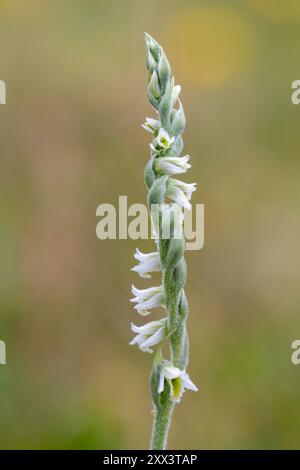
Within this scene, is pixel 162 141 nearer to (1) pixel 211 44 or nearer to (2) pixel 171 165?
(2) pixel 171 165

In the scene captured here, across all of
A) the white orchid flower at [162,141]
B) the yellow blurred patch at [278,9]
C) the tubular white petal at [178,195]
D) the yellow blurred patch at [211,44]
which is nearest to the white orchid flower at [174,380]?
the tubular white petal at [178,195]

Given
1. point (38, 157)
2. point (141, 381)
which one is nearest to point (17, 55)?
point (38, 157)

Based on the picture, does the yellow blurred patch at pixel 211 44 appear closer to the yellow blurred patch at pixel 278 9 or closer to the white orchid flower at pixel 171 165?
the yellow blurred patch at pixel 278 9

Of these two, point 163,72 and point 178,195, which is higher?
point 163,72

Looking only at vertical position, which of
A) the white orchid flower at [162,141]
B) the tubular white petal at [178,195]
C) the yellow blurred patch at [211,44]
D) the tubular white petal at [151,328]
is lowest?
the tubular white petal at [151,328]

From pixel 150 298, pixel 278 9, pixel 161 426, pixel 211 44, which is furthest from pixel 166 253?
pixel 278 9

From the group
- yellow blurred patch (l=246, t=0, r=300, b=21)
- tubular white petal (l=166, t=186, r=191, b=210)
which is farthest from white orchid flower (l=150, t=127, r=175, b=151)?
yellow blurred patch (l=246, t=0, r=300, b=21)
